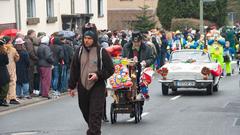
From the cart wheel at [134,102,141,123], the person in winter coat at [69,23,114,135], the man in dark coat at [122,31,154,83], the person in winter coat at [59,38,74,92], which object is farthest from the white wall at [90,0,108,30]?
the person in winter coat at [69,23,114,135]

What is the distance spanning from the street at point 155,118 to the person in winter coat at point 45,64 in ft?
2.22

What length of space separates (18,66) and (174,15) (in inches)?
1547

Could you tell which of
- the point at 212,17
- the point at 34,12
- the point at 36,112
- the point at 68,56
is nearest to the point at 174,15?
the point at 212,17

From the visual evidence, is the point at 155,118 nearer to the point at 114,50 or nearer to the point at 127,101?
the point at 127,101

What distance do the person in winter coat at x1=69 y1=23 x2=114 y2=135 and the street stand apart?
2.27m

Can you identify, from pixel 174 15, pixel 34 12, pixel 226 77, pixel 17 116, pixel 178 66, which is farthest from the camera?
pixel 174 15

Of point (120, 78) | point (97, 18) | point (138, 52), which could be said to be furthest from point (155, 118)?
point (97, 18)

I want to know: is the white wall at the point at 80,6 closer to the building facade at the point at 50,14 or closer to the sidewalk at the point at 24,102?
the building facade at the point at 50,14

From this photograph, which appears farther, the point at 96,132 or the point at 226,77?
the point at 226,77

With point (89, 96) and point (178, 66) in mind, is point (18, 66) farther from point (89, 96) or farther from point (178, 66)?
point (89, 96)

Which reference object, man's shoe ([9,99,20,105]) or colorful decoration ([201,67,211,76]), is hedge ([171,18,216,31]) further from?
man's shoe ([9,99,20,105])

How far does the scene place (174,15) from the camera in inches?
2299

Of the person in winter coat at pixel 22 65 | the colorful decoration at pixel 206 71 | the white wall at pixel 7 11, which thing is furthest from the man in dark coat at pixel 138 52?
the white wall at pixel 7 11

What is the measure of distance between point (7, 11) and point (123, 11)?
3880 centimetres
